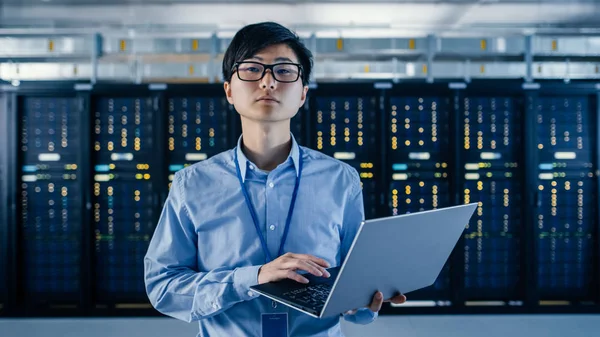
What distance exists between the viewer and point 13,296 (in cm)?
309

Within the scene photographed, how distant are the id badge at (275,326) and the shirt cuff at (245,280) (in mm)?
118

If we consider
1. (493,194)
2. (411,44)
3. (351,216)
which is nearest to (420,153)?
(493,194)

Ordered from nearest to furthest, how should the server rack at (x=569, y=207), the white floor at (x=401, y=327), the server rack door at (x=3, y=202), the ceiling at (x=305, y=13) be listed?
the white floor at (x=401, y=327) < the server rack door at (x=3, y=202) < the server rack at (x=569, y=207) < the ceiling at (x=305, y=13)

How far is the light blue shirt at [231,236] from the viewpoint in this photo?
93cm

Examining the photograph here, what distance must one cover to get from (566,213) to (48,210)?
4.33 metres

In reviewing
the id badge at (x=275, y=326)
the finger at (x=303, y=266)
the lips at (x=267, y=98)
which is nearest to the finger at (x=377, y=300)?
the finger at (x=303, y=266)

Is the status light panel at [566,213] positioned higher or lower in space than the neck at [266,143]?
lower

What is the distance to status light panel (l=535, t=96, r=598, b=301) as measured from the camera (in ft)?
10.5

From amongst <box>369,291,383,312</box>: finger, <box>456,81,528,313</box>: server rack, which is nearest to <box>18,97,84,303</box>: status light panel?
<box>369,291,383,312</box>: finger

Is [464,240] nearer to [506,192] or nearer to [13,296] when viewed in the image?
[506,192]

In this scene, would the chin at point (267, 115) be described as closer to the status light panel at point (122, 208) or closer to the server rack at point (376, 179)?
the server rack at point (376, 179)

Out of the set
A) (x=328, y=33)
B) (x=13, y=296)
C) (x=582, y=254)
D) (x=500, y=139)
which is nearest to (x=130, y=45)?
(x=13, y=296)

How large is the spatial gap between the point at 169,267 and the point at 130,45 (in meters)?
3.00

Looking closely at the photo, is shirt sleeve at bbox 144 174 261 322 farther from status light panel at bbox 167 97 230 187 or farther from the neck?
status light panel at bbox 167 97 230 187
